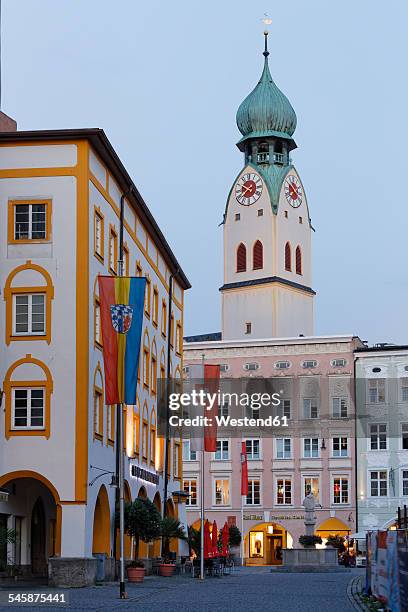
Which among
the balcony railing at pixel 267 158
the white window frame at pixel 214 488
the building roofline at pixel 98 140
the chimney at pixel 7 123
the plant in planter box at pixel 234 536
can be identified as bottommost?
the plant in planter box at pixel 234 536

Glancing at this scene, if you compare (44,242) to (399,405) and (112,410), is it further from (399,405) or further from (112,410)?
(399,405)

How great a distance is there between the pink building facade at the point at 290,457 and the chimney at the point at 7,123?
4322cm

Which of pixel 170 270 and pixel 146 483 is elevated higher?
pixel 170 270

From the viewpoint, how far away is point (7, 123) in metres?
51.9

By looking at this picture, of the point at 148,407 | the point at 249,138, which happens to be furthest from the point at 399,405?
the point at 148,407

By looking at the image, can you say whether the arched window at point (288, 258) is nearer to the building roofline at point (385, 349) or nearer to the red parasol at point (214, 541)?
the building roofline at point (385, 349)

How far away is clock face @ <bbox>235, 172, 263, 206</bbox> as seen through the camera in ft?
370

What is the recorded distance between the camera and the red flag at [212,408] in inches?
1835

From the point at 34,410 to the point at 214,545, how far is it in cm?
1235

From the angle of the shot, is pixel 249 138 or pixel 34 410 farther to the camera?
pixel 249 138

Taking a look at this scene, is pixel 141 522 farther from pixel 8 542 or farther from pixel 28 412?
pixel 28 412

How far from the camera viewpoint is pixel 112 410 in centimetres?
4647

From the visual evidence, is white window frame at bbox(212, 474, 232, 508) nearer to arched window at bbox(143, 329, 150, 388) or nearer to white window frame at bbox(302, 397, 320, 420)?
white window frame at bbox(302, 397, 320, 420)

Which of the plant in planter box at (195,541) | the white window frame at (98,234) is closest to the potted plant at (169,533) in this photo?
the plant in planter box at (195,541)
